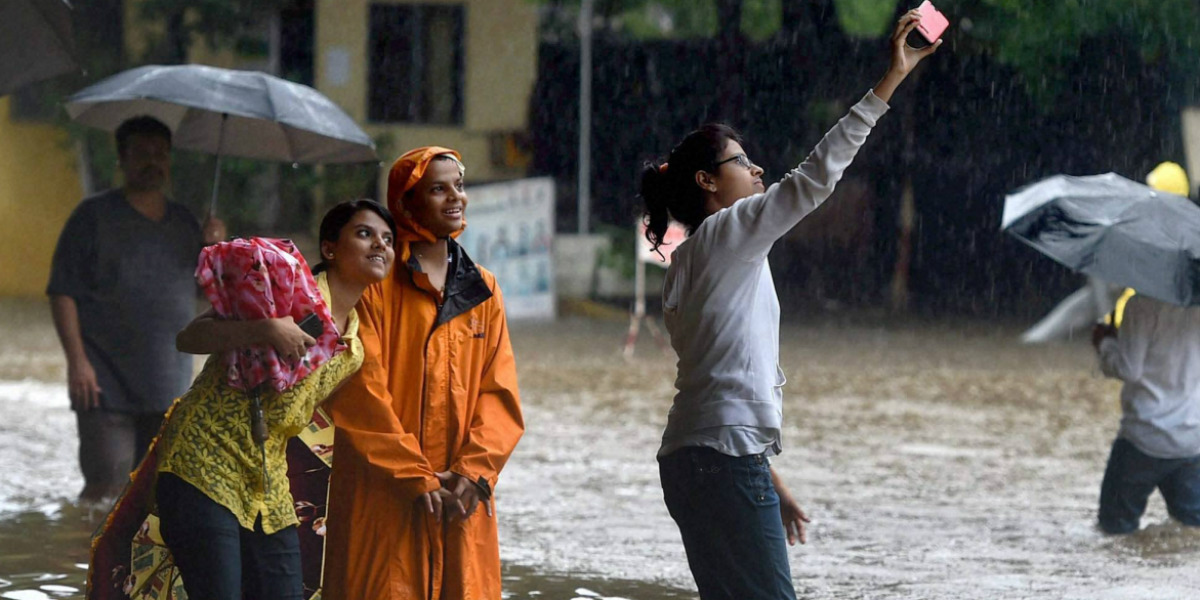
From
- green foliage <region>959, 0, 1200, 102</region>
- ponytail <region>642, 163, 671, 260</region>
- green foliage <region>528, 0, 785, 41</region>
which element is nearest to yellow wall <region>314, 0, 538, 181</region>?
green foliage <region>528, 0, 785, 41</region>

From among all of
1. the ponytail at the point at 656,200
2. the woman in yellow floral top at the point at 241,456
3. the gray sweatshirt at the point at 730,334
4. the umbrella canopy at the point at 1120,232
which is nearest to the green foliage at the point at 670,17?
the umbrella canopy at the point at 1120,232

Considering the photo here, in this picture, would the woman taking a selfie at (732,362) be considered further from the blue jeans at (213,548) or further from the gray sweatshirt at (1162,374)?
the gray sweatshirt at (1162,374)

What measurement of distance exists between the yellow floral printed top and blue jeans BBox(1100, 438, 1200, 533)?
14.3 ft

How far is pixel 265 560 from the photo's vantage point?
4098 mm

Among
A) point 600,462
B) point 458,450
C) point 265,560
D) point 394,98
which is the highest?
point 394,98

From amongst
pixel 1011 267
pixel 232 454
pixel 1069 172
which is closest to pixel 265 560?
pixel 232 454

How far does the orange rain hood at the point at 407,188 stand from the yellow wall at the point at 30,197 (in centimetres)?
1889

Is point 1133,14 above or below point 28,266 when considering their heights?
above

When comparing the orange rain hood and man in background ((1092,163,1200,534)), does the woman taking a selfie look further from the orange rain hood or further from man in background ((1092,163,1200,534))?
man in background ((1092,163,1200,534))

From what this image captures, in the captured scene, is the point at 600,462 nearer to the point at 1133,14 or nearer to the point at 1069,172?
the point at 1133,14

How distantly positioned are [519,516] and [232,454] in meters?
4.00

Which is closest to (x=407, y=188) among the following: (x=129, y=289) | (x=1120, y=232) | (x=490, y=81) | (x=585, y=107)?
(x=129, y=289)

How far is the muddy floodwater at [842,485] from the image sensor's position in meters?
6.52

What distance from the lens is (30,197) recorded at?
2225 centimetres
